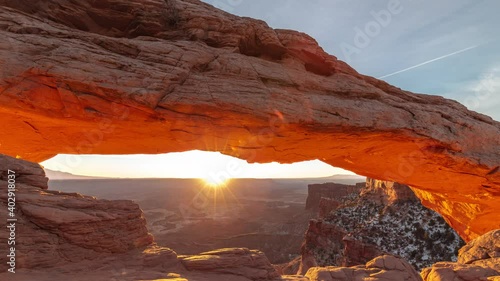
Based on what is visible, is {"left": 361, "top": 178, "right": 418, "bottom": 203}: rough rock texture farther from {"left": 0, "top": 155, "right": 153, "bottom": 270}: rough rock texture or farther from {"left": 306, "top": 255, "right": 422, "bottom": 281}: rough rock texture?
{"left": 0, "top": 155, "right": 153, "bottom": 270}: rough rock texture

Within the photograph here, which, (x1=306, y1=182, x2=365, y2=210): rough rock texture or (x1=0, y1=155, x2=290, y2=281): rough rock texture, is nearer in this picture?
(x1=0, y1=155, x2=290, y2=281): rough rock texture

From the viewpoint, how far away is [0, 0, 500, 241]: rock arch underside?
11234 mm

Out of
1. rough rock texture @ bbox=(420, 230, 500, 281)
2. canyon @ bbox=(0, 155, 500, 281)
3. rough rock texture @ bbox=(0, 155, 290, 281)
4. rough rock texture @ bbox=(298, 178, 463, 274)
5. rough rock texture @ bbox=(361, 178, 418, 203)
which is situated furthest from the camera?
rough rock texture @ bbox=(361, 178, 418, 203)

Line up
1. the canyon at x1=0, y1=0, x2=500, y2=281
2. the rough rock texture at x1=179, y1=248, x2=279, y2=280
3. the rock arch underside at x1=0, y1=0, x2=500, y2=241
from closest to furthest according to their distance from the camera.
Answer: the canyon at x1=0, y1=0, x2=500, y2=281, the rock arch underside at x1=0, y1=0, x2=500, y2=241, the rough rock texture at x1=179, y1=248, x2=279, y2=280

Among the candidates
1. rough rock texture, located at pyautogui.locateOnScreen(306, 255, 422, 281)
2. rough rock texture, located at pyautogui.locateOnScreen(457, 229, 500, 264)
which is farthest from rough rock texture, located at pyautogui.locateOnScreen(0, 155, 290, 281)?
rough rock texture, located at pyautogui.locateOnScreen(457, 229, 500, 264)

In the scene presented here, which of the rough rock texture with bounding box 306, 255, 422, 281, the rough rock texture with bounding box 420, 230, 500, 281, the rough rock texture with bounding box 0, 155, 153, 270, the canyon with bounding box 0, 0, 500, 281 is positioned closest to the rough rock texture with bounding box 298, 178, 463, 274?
the canyon with bounding box 0, 0, 500, 281

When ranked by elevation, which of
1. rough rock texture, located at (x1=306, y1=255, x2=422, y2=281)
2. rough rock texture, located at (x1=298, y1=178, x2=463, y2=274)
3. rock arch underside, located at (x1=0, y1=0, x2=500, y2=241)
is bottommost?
rough rock texture, located at (x1=298, y1=178, x2=463, y2=274)

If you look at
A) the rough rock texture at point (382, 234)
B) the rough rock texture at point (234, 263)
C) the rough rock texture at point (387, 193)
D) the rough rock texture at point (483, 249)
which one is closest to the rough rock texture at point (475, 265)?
the rough rock texture at point (483, 249)

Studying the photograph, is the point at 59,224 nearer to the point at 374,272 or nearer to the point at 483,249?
the point at 374,272

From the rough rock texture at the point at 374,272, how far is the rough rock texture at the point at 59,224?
8316 mm

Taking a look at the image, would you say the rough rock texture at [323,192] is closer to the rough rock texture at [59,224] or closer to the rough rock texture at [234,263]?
the rough rock texture at [234,263]

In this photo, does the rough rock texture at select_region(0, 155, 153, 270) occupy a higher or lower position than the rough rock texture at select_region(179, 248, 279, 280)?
higher

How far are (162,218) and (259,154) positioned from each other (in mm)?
82334

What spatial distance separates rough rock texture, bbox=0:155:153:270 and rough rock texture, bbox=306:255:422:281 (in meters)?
8.32
